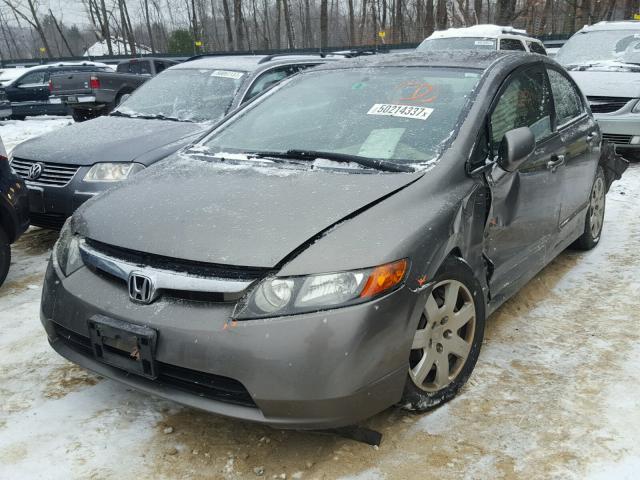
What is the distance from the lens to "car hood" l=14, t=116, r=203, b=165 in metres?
5.20

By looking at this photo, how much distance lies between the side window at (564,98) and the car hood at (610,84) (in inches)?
162

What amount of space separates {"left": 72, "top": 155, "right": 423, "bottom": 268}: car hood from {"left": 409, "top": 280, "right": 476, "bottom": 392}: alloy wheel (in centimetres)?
50

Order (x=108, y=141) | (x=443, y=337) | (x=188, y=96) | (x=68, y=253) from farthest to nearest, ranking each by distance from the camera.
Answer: (x=188, y=96) < (x=108, y=141) < (x=68, y=253) < (x=443, y=337)

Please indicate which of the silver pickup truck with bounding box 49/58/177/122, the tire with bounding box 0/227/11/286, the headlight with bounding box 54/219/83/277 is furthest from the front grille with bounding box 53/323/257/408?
the silver pickup truck with bounding box 49/58/177/122

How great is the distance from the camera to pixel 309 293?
7.53 ft

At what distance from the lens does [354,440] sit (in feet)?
8.73

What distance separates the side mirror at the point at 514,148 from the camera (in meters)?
3.06

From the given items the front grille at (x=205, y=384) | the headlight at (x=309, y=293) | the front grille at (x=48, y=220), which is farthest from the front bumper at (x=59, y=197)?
the headlight at (x=309, y=293)

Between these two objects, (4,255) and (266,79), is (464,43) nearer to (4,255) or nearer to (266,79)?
(266,79)

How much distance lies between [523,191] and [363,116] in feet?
3.22

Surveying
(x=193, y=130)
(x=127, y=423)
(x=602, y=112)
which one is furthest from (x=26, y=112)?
(x=127, y=423)

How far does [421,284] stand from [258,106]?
1.93 m

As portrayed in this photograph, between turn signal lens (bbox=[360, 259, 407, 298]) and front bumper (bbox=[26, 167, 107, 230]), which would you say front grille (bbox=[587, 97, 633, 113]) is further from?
turn signal lens (bbox=[360, 259, 407, 298])

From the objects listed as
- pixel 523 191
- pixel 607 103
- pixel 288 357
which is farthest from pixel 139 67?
pixel 288 357
